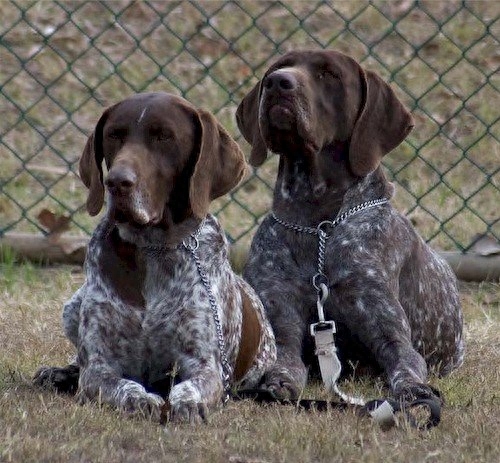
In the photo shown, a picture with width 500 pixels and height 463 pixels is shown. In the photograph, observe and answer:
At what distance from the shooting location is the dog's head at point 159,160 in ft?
16.4

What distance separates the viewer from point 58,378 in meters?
5.52

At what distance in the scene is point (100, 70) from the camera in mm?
9961

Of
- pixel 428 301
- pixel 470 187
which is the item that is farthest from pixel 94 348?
pixel 470 187

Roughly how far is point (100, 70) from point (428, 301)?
169 inches

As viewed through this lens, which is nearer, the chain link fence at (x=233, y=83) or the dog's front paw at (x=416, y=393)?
the dog's front paw at (x=416, y=393)

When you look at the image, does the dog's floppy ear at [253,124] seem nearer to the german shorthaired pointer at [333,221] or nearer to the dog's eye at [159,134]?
the german shorthaired pointer at [333,221]

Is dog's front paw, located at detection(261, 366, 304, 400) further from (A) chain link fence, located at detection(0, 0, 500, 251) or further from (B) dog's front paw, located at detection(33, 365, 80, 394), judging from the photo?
(A) chain link fence, located at detection(0, 0, 500, 251)

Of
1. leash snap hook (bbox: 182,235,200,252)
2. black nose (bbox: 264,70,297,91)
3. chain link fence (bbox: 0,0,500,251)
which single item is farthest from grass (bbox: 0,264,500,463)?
chain link fence (bbox: 0,0,500,251)

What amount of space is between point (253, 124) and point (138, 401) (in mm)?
1506

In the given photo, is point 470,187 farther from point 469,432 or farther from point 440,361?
point 469,432

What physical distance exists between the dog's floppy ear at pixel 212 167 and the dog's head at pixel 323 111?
42 cm

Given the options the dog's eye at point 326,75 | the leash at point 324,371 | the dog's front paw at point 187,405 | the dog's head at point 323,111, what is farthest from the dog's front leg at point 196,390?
the dog's eye at point 326,75

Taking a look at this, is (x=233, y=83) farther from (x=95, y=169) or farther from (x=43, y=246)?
(x=95, y=169)

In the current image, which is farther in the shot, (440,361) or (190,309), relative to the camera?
(440,361)
